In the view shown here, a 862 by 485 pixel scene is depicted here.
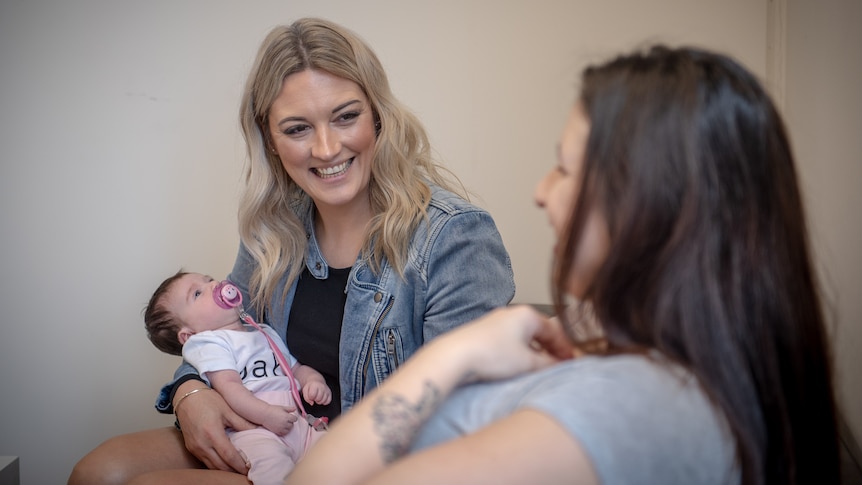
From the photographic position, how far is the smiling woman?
1.67m

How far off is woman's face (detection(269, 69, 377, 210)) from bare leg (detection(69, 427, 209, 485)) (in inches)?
25.7

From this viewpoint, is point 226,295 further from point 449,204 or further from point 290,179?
point 449,204

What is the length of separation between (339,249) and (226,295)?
0.31 meters

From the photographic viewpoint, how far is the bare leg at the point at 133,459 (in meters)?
1.68

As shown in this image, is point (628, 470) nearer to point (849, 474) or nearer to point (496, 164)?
point (849, 474)

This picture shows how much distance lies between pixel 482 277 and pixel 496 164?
993 millimetres

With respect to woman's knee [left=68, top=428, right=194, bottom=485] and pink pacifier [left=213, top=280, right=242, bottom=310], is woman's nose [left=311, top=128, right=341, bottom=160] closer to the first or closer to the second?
pink pacifier [left=213, top=280, right=242, bottom=310]

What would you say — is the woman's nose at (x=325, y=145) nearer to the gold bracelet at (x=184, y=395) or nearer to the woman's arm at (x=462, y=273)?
the woman's arm at (x=462, y=273)

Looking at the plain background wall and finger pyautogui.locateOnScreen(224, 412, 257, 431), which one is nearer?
finger pyautogui.locateOnScreen(224, 412, 257, 431)

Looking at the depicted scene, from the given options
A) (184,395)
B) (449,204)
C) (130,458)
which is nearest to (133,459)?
(130,458)

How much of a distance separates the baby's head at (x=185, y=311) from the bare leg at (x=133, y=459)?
0.84ft

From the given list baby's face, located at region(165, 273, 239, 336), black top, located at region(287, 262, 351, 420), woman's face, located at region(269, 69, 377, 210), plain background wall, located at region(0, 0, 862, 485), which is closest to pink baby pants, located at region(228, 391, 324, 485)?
black top, located at region(287, 262, 351, 420)

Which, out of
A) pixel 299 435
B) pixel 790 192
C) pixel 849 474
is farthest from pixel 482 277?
pixel 790 192

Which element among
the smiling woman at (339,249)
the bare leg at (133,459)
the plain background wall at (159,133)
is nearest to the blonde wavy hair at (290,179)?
the smiling woman at (339,249)
